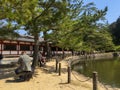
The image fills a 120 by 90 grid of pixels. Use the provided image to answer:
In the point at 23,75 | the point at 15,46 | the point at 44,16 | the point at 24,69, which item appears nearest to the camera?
the point at 24,69

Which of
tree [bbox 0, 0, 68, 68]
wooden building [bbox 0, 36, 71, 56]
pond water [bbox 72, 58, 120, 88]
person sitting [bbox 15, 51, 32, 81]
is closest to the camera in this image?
person sitting [bbox 15, 51, 32, 81]

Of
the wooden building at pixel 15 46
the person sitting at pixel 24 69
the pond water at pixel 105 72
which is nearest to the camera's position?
the person sitting at pixel 24 69

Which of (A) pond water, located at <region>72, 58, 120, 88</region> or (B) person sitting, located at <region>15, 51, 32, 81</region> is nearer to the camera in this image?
(B) person sitting, located at <region>15, 51, 32, 81</region>

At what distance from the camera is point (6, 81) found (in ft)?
53.7

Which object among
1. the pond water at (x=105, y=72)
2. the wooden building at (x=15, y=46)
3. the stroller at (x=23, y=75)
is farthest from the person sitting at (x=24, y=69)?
the wooden building at (x=15, y=46)

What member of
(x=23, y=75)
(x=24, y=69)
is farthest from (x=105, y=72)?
(x=24, y=69)

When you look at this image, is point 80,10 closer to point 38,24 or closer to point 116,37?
point 38,24

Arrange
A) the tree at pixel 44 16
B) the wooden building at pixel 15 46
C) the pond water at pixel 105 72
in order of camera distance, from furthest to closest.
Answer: the wooden building at pixel 15 46 < the pond water at pixel 105 72 < the tree at pixel 44 16

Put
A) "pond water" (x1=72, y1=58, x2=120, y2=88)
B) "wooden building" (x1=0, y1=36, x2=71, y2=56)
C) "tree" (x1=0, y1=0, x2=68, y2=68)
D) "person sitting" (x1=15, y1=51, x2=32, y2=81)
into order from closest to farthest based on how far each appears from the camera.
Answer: "person sitting" (x1=15, y1=51, x2=32, y2=81) → "tree" (x1=0, y1=0, x2=68, y2=68) → "pond water" (x1=72, y1=58, x2=120, y2=88) → "wooden building" (x1=0, y1=36, x2=71, y2=56)

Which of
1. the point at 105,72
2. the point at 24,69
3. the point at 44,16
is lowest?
the point at 105,72

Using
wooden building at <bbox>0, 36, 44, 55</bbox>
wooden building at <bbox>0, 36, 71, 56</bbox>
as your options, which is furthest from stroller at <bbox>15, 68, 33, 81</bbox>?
wooden building at <bbox>0, 36, 44, 55</bbox>

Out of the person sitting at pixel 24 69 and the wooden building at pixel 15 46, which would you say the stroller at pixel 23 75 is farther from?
the wooden building at pixel 15 46

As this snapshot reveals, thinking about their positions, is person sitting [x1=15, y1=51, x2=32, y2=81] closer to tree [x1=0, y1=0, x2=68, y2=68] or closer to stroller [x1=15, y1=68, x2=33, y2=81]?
stroller [x1=15, y1=68, x2=33, y2=81]

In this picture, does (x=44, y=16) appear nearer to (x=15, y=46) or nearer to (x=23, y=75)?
(x=23, y=75)
